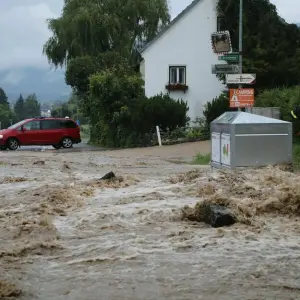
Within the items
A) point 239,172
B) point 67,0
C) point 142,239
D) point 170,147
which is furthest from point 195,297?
point 67,0

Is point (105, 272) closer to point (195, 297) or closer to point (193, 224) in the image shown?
point (195, 297)

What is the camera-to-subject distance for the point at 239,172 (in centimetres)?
1283

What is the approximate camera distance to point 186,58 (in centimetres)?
3681

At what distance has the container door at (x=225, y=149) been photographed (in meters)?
13.5

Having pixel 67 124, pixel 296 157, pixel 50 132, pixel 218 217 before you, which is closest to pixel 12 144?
pixel 50 132

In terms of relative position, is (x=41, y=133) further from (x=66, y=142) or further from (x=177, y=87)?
(x=177, y=87)

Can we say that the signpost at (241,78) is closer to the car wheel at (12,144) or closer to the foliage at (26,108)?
the car wheel at (12,144)

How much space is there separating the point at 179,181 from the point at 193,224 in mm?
4446

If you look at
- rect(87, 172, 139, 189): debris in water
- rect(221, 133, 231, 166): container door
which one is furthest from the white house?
rect(87, 172, 139, 189): debris in water

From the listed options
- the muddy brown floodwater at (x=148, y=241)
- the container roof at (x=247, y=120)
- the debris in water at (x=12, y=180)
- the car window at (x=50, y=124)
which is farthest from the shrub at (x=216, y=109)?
the muddy brown floodwater at (x=148, y=241)

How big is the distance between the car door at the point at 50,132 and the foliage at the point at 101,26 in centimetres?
1073

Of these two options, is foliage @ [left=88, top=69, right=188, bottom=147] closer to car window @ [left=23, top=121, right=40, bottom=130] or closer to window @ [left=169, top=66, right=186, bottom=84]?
window @ [left=169, top=66, right=186, bottom=84]

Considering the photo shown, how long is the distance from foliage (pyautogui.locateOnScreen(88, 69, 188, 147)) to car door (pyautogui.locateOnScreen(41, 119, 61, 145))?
10.2ft

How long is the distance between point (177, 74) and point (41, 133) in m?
10.2
